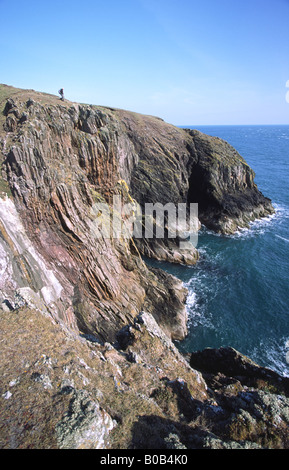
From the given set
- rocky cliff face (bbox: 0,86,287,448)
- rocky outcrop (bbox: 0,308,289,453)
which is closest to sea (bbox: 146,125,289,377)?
rocky cliff face (bbox: 0,86,287,448)

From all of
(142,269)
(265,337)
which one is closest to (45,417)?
(142,269)

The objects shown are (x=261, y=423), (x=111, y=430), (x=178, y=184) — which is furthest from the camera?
(x=178, y=184)

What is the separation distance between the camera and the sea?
29.2m

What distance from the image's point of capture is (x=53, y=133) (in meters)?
26.1

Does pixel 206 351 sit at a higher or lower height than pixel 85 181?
lower

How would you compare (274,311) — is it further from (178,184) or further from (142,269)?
(178,184)

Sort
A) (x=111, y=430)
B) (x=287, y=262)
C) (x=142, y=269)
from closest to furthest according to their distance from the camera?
(x=111, y=430) → (x=142, y=269) → (x=287, y=262)

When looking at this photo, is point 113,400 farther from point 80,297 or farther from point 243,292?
point 243,292

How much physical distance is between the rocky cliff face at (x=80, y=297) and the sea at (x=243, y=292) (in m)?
3.06

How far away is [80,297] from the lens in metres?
24.0

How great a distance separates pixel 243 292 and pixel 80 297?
2495cm

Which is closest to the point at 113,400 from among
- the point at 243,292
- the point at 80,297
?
the point at 80,297

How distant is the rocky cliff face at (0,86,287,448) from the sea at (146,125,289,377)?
3.06 meters

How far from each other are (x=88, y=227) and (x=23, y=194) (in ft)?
23.7
